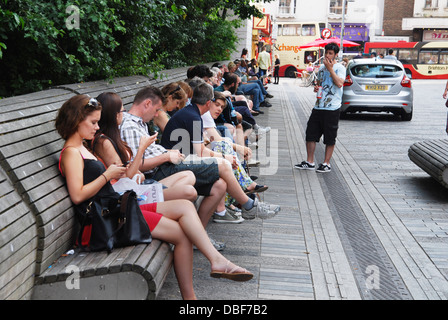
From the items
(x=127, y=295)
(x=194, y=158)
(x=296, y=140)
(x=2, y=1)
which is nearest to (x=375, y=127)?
(x=296, y=140)

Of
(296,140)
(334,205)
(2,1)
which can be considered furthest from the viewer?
(296,140)

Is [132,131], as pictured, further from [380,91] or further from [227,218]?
[380,91]

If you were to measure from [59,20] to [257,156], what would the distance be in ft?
15.7

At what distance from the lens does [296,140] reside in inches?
464

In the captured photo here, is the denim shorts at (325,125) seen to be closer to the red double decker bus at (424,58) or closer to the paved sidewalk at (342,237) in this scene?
the paved sidewalk at (342,237)

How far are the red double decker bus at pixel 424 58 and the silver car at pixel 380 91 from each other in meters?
26.3

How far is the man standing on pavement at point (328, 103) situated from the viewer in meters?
8.44

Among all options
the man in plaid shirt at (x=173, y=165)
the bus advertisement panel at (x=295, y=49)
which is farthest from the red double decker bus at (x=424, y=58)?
the man in plaid shirt at (x=173, y=165)

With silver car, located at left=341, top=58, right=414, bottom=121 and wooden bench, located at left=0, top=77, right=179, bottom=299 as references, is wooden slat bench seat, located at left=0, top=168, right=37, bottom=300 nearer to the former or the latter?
wooden bench, located at left=0, top=77, right=179, bottom=299

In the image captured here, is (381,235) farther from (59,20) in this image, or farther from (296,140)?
(296,140)

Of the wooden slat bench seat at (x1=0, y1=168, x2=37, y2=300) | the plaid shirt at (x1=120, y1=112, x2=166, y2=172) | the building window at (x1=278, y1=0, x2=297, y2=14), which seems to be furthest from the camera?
the building window at (x1=278, y1=0, x2=297, y2=14)

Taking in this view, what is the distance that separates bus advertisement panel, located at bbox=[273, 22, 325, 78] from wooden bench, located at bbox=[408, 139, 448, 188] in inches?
1406

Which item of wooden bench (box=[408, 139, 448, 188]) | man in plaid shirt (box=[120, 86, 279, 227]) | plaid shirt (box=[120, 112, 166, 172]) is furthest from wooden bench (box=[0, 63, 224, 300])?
wooden bench (box=[408, 139, 448, 188])

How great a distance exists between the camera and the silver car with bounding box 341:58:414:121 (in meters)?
15.6
